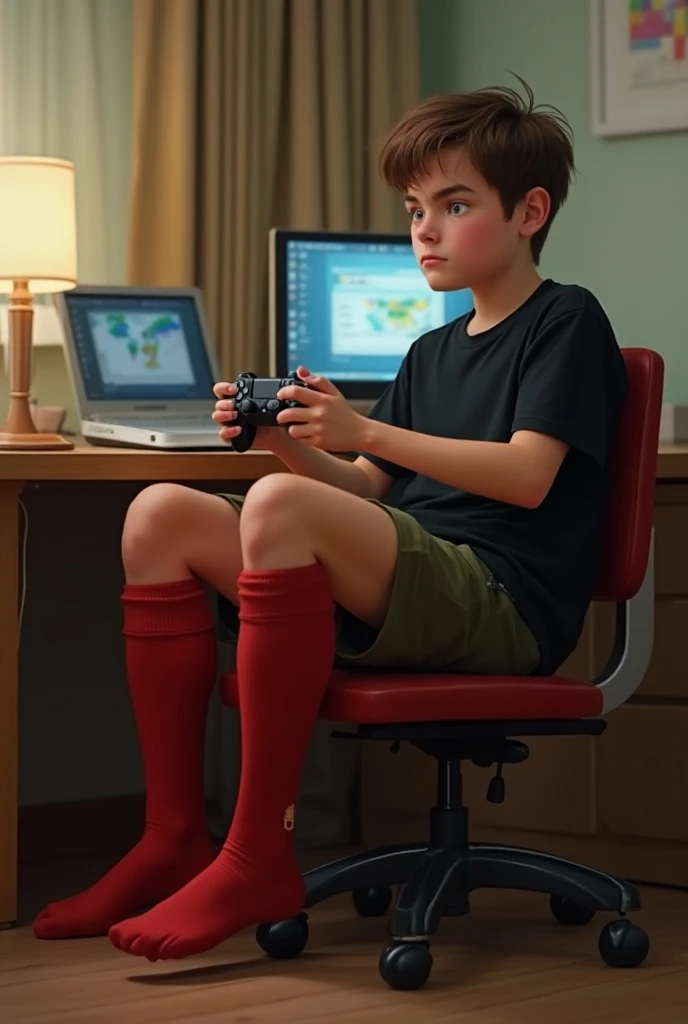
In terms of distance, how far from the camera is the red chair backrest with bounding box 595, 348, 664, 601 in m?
1.85

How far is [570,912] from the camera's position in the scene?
2.01m

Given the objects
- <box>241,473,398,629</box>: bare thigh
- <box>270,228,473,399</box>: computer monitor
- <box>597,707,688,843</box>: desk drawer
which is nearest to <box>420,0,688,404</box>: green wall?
<box>270,228,473,399</box>: computer monitor

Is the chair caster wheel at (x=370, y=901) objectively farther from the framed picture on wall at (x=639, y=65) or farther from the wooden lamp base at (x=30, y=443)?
the framed picture on wall at (x=639, y=65)

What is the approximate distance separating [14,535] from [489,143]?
775mm

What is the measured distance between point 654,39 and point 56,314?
3.75 ft

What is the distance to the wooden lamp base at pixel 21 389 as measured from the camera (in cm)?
204

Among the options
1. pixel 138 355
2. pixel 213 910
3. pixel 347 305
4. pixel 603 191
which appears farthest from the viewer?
pixel 603 191

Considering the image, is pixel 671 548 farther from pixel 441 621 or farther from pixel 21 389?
pixel 21 389

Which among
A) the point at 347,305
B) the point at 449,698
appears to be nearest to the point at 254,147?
the point at 347,305

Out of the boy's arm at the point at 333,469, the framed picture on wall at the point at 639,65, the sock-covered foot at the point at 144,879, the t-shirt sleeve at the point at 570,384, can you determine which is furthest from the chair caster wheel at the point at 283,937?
the framed picture on wall at the point at 639,65

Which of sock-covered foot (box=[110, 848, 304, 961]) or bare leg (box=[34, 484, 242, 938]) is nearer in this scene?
sock-covered foot (box=[110, 848, 304, 961])

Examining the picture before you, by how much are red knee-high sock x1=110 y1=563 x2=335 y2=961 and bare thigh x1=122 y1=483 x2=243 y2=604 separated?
0.17m

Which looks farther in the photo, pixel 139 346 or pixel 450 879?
pixel 139 346

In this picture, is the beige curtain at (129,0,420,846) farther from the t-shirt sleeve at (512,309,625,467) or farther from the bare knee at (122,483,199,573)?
A: the t-shirt sleeve at (512,309,625,467)
